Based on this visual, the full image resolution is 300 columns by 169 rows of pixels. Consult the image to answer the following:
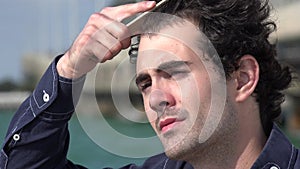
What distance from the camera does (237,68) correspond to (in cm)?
116

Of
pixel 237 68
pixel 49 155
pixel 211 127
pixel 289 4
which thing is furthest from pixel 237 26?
pixel 289 4

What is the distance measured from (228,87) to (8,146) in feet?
1.18

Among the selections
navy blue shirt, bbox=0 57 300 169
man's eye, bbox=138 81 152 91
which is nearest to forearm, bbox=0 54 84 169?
navy blue shirt, bbox=0 57 300 169

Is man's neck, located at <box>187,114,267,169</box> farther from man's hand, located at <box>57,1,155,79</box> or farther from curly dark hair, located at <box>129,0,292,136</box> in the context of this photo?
man's hand, located at <box>57,1,155,79</box>

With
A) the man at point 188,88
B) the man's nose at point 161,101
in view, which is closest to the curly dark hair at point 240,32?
the man at point 188,88

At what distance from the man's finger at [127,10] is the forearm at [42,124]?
0.43 ft

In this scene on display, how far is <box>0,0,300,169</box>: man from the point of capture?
1102mm

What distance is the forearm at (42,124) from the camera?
1.20 metres

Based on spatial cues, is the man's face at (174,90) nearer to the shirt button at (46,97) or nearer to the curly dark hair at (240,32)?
the curly dark hair at (240,32)

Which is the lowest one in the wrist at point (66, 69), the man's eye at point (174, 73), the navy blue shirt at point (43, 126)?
the navy blue shirt at point (43, 126)

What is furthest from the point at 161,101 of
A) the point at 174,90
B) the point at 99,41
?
the point at 99,41

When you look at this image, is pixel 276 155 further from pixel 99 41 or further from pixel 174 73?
pixel 99 41

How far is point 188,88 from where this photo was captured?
3.60 feet

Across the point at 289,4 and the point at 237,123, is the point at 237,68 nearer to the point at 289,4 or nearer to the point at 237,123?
the point at 237,123
